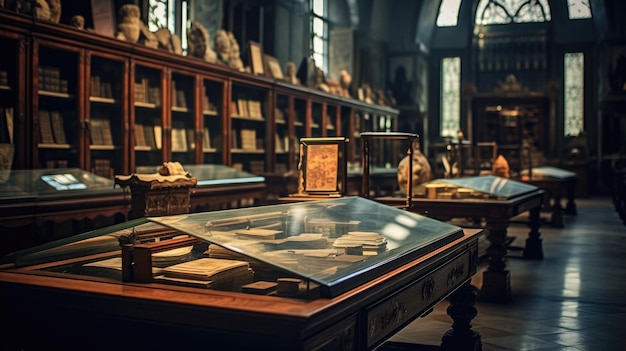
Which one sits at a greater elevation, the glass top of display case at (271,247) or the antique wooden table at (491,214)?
the glass top of display case at (271,247)

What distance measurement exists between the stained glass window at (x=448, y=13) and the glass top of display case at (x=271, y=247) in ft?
66.6

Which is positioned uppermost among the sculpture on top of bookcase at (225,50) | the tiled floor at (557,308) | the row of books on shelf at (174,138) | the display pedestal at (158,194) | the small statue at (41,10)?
the sculpture on top of bookcase at (225,50)

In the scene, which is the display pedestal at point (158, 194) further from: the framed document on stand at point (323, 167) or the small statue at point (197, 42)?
the small statue at point (197, 42)

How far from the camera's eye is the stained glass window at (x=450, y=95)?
22.4m

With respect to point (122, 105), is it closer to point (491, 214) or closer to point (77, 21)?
point (77, 21)

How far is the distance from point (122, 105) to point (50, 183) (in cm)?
171

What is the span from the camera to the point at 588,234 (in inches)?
417

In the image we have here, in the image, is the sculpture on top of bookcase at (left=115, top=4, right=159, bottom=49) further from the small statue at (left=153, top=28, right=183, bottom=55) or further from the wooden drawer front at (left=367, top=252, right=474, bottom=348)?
the wooden drawer front at (left=367, top=252, right=474, bottom=348)

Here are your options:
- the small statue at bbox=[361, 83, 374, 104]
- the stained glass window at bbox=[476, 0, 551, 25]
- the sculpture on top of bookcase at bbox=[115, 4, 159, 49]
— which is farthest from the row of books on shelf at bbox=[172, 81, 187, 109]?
the stained glass window at bbox=[476, 0, 551, 25]

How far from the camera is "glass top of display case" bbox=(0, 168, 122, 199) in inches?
195

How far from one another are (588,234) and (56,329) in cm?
982

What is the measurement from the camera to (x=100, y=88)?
21.9 ft

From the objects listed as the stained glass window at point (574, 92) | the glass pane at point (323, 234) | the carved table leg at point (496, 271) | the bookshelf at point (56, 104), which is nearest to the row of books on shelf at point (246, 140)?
the bookshelf at point (56, 104)

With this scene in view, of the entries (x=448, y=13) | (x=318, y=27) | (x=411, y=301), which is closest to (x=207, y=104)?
(x=411, y=301)
